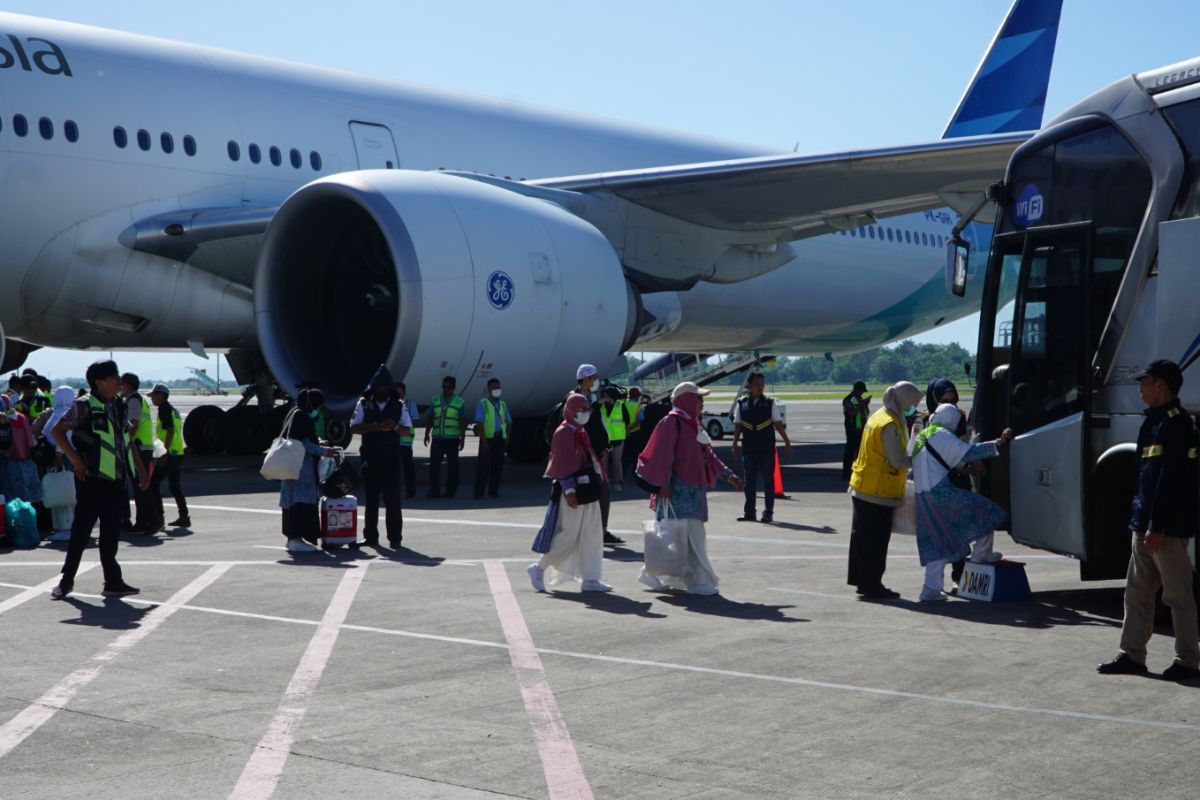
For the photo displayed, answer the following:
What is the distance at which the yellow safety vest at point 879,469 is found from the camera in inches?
384

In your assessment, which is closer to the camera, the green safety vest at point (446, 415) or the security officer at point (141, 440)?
the security officer at point (141, 440)

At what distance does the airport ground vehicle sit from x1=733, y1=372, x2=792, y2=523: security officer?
504 centimetres

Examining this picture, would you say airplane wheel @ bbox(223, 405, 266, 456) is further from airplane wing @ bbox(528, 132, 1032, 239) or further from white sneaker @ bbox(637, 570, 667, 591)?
white sneaker @ bbox(637, 570, 667, 591)

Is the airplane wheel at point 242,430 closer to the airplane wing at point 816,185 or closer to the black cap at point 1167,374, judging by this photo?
the airplane wing at point 816,185

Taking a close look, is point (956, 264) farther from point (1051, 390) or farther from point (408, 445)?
point (408, 445)

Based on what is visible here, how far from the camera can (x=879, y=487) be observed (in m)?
9.78

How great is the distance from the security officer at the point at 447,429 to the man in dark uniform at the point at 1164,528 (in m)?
10.1

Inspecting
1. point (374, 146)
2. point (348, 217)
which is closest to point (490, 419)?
point (348, 217)

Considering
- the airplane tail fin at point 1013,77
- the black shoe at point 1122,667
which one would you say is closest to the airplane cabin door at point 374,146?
the airplane tail fin at point 1013,77

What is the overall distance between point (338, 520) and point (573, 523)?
315 cm

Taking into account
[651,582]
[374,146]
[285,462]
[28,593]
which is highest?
[374,146]

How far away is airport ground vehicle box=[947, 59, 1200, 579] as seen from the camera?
8539 millimetres

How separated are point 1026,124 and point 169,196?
709 inches

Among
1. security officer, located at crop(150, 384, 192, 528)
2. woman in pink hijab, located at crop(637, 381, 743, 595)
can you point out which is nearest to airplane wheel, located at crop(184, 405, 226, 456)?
security officer, located at crop(150, 384, 192, 528)
